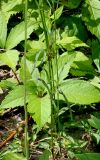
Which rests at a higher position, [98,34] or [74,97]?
[98,34]

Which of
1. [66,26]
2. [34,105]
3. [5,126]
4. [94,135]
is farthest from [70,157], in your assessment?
[66,26]

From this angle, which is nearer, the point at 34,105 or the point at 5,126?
the point at 34,105

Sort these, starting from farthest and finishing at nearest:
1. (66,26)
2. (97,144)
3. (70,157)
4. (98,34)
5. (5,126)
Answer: (66,26) < (98,34) < (5,126) < (97,144) < (70,157)

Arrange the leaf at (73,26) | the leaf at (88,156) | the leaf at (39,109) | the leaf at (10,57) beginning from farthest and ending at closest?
the leaf at (73,26) → the leaf at (10,57) → the leaf at (39,109) → the leaf at (88,156)

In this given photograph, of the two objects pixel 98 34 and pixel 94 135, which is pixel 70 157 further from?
pixel 98 34

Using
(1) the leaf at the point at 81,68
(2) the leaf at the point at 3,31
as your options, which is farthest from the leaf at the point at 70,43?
(2) the leaf at the point at 3,31

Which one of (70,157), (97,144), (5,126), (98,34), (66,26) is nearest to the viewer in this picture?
(70,157)

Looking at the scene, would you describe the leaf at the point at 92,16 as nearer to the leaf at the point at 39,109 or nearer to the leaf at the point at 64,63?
the leaf at the point at 64,63

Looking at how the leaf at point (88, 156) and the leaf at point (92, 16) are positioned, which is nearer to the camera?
the leaf at point (88, 156)
